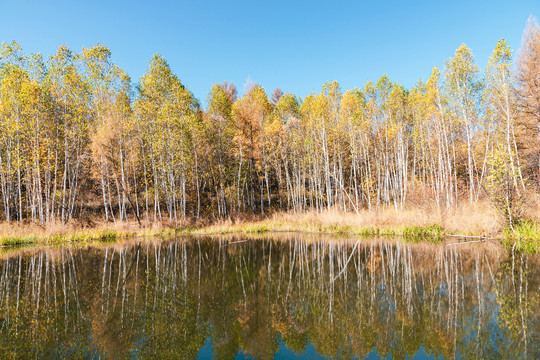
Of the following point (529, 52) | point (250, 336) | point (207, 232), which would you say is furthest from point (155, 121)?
point (529, 52)

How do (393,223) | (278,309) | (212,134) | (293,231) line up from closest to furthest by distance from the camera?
(278,309)
(393,223)
(293,231)
(212,134)

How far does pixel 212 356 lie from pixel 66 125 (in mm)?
21689

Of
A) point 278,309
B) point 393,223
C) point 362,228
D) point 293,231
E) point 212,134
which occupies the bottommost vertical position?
point 293,231

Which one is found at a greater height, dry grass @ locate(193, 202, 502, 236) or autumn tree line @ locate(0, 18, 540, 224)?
autumn tree line @ locate(0, 18, 540, 224)

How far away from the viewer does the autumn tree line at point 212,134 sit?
17.1 metres

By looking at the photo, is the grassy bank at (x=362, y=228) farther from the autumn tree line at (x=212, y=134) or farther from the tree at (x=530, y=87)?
the tree at (x=530, y=87)

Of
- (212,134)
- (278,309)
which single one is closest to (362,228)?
(278,309)

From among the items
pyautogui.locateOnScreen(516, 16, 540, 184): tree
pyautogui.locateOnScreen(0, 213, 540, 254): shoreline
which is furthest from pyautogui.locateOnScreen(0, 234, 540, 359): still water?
pyautogui.locateOnScreen(516, 16, 540, 184): tree

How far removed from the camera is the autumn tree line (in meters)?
17.1

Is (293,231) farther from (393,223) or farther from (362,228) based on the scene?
(393,223)

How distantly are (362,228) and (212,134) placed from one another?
1532 cm

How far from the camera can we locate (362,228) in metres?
17.1

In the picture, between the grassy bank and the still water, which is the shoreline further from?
the still water

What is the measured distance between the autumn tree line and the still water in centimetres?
829
